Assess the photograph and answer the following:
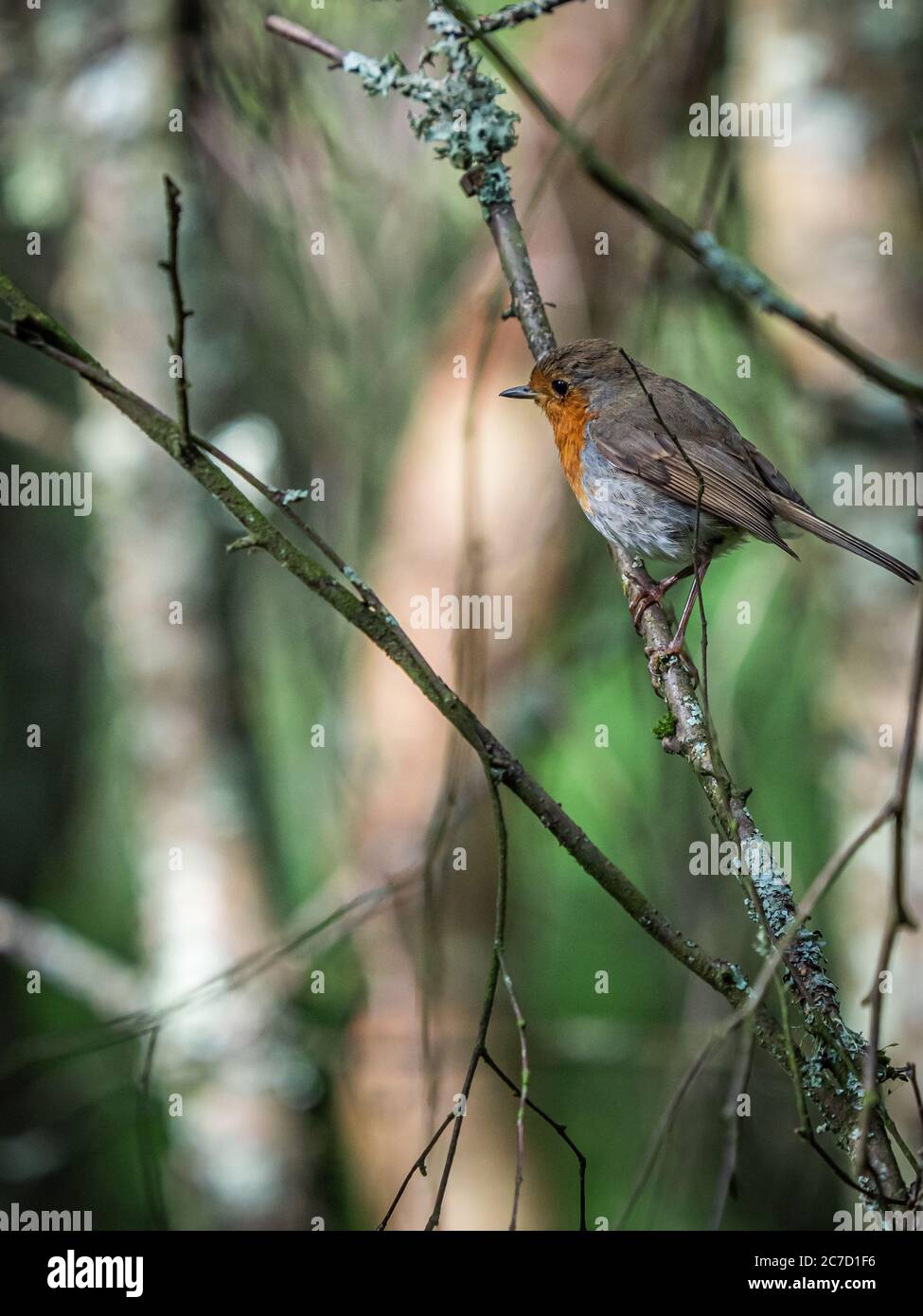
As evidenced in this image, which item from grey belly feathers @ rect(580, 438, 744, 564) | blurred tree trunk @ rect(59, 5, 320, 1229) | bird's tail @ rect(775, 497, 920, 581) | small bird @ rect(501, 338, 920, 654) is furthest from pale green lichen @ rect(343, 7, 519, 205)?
blurred tree trunk @ rect(59, 5, 320, 1229)

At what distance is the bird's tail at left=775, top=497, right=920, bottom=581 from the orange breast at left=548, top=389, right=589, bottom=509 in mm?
564

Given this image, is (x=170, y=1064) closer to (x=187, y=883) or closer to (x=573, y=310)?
(x=187, y=883)

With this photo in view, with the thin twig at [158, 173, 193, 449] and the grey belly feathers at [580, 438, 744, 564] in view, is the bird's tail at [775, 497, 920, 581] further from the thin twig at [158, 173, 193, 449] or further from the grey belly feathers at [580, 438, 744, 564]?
the thin twig at [158, 173, 193, 449]

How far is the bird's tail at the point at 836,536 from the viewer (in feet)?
8.96

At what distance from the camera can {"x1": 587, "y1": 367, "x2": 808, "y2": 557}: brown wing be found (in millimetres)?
2959

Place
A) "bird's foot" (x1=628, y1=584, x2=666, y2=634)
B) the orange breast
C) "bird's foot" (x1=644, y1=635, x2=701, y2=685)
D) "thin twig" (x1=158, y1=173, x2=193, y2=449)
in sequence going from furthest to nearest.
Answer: the orange breast
"bird's foot" (x1=628, y1=584, x2=666, y2=634)
"bird's foot" (x1=644, y1=635, x2=701, y2=685)
"thin twig" (x1=158, y1=173, x2=193, y2=449)

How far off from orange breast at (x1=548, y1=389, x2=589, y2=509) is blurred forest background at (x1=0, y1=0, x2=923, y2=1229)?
0.38m

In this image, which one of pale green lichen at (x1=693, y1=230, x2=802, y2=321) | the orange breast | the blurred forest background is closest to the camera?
pale green lichen at (x1=693, y1=230, x2=802, y2=321)

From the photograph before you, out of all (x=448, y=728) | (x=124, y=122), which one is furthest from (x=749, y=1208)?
(x=124, y=122)

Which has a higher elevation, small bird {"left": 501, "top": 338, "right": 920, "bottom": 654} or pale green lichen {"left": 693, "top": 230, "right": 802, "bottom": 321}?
small bird {"left": 501, "top": 338, "right": 920, "bottom": 654}

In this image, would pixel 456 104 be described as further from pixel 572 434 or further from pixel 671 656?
pixel 671 656

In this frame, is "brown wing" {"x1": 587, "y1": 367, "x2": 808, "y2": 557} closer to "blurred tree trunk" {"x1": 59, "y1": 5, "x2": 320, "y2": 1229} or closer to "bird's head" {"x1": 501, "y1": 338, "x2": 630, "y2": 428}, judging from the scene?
"bird's head" {"x1": 501, "y1": 338, "x2": 630, "y2": 428}

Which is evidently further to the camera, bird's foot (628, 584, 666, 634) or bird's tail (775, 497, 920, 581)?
bird's tail (775, 497, 920, 581)

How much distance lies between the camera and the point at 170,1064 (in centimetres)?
379
